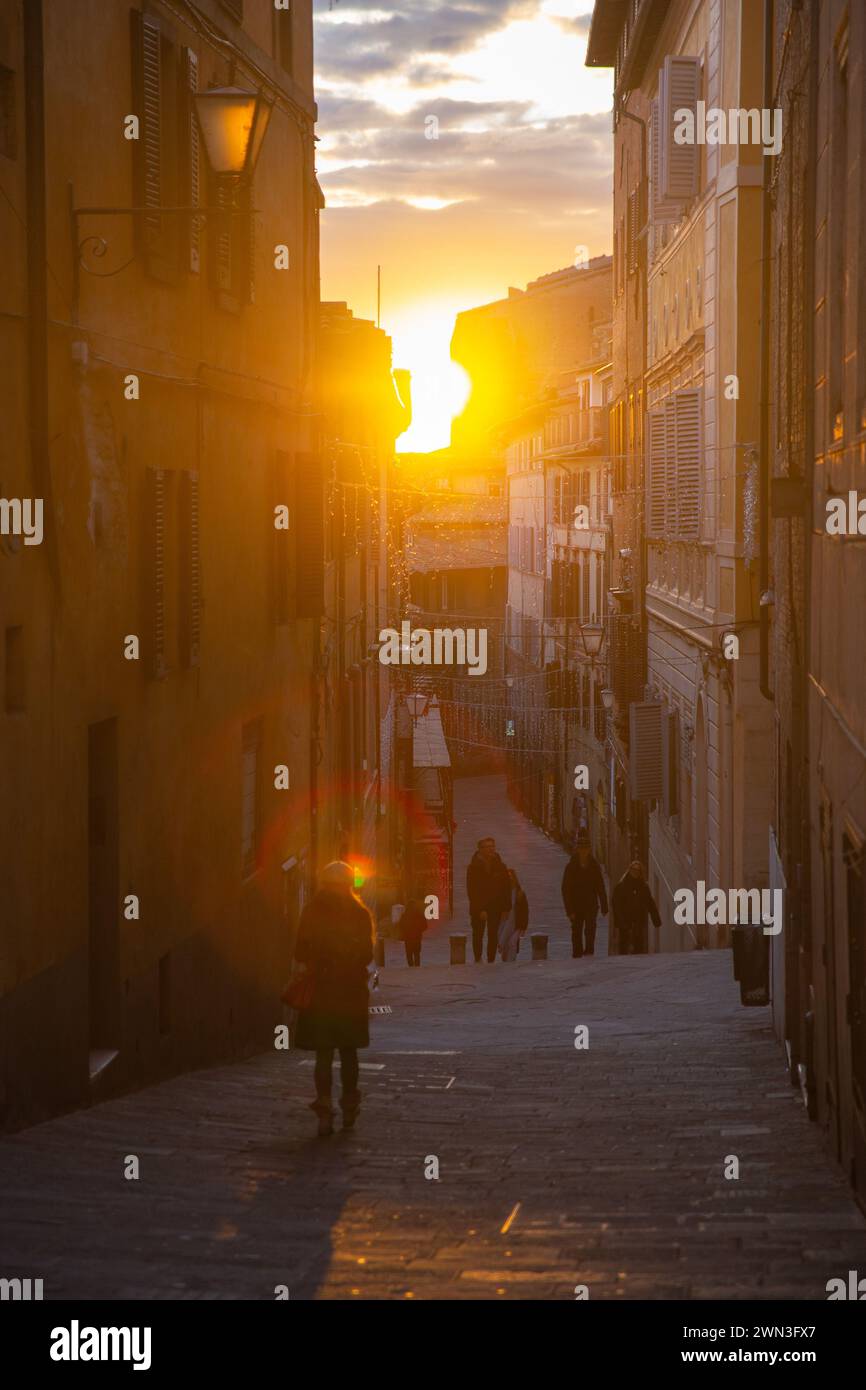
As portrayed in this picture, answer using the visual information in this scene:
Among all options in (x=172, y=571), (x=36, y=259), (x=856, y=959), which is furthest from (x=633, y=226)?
(x=856, y=959)

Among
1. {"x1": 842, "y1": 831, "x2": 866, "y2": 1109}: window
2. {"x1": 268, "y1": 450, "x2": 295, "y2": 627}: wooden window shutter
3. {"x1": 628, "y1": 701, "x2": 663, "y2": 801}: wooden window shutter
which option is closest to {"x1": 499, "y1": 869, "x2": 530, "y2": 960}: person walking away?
{"x1": 628, "y1": 701, "x2": 663, "y2": 801}: wooden window shutter

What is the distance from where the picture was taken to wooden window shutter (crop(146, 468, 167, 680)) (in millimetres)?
12203

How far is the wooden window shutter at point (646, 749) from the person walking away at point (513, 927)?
2339 mm

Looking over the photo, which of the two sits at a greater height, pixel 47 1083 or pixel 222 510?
pixel 222 510

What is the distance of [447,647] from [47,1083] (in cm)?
5358

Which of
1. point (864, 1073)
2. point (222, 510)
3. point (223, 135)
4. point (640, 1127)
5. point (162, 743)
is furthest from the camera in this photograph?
point (222, 510)

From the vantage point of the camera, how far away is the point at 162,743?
12789 millimetres

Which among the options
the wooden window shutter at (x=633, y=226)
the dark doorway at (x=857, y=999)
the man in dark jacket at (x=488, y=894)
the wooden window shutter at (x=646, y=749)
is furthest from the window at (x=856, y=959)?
the wooden window shutter at (x=633, y=226)

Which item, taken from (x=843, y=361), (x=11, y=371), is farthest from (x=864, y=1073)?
(x=11, y=371)

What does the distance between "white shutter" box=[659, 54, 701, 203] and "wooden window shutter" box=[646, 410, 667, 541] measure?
3750 millimetres

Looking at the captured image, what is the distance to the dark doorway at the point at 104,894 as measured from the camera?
449 inches

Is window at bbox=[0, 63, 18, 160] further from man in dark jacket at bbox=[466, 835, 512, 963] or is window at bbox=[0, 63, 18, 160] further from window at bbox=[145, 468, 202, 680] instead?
man in dark jacket at bbox=[466, 835, 512, 963]

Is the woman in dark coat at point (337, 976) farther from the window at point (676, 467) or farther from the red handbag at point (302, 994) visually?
the window at point (676, 467)
